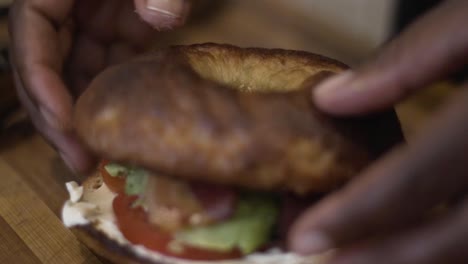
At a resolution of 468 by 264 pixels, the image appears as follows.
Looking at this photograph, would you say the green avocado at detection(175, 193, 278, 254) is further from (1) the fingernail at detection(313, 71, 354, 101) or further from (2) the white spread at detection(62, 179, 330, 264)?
(1) the fingernail at detection(313, 71, 354, 101)

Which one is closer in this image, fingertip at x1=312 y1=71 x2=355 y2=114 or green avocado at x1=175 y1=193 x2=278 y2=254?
fingertip at x1=312 y1=71 x2=355 y2=114

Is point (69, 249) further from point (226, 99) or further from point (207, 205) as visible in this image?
point (226, 99)

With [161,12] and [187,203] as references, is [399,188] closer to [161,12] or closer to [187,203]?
[187,203]

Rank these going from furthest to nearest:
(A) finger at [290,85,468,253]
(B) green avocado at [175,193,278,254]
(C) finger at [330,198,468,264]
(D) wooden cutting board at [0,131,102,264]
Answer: (D) wooden cutting board at [0,131,102,264], (B) green avocado at [175,193,278,254], (C) finger at [330,198,468,264], (A) finger at [290,85,468,253]

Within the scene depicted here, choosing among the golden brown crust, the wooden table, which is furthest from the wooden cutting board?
the golden brown crust

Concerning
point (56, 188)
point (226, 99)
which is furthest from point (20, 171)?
point (226, 99)

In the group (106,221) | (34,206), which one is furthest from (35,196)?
(106,221)
